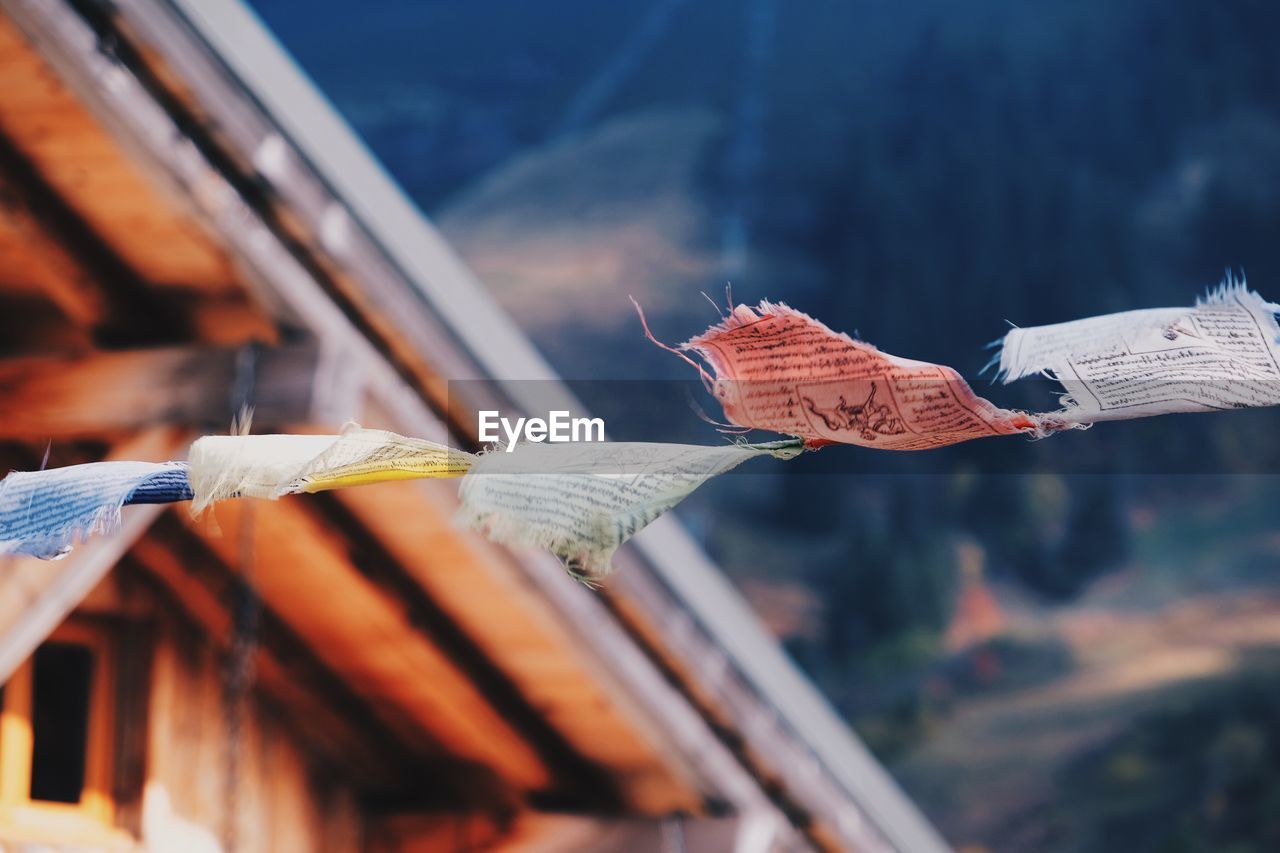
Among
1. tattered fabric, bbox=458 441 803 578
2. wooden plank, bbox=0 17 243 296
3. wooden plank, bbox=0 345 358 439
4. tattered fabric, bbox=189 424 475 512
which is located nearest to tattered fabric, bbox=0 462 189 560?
tattered fabric, bbox=189 424 475 512

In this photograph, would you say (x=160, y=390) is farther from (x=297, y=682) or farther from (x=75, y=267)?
(x=297, y=682)

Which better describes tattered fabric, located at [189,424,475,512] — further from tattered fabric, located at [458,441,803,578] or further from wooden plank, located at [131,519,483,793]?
wooden plank, located at [131,519,483,793]

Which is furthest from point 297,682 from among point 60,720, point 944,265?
point 944,265

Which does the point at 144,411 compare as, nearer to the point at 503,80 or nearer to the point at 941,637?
the point at 941,637

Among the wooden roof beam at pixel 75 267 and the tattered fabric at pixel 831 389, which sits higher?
the wooden roof beam at pixel 75 267

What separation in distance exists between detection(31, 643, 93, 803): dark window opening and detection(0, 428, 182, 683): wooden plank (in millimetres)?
808

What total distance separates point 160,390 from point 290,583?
2.60ft

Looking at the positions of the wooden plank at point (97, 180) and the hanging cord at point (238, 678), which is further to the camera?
the hanging cord at point (238, 678)

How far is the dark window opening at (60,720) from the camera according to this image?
141 inches

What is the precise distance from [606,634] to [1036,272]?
1013 inches

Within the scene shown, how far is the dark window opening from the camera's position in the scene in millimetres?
3570

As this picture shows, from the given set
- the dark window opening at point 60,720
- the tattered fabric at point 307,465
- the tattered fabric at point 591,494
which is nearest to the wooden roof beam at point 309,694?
the dark window opening at point 60,720

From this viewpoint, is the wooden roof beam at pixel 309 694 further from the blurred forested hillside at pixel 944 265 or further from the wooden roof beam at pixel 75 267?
the blurred forested hillside at pixel 944 265

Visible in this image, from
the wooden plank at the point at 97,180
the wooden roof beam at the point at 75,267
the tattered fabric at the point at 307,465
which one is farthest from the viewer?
the wooden roof beam at the point at 75,267
